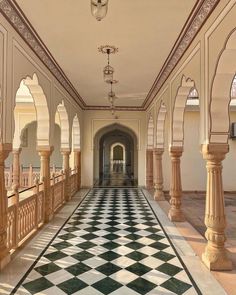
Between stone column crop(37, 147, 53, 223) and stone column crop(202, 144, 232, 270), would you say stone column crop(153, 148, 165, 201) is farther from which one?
stone column crop(202, 144, 232, 270)

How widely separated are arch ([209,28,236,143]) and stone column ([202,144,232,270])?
0.15 metres

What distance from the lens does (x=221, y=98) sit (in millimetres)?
3541

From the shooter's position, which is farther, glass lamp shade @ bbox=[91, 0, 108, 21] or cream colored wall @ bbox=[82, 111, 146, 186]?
cream colored wall @ bbox=[82, 111, 146, 186]

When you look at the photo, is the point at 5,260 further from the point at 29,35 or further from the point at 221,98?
the point at 221,98

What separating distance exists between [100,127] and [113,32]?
7.39 metres

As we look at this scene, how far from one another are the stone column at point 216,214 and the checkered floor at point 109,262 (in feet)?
1.43

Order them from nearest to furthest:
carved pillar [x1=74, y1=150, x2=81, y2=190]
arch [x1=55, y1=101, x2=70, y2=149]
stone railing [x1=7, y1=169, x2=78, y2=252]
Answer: stone railing [x1=7, y1=169, x2=78, y2=252]
arch [x1=55, y1=101, x2=70, y2=149]
carved pillar [x1=74, y1=150, x2=81, y2=190]

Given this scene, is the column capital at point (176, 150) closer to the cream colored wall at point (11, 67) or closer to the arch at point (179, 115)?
the arch at point (179, 115)

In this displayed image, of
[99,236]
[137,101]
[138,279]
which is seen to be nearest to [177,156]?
[99,236]

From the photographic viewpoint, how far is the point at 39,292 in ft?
9.56

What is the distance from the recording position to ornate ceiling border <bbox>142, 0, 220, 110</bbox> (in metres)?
3.37

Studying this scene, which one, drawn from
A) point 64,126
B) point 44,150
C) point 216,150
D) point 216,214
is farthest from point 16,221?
point 64,126

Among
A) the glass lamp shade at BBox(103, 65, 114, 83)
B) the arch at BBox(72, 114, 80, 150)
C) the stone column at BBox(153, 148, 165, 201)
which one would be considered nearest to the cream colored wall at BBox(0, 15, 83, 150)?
the glass lamp shade at BBox(103, 65, 114, 83)

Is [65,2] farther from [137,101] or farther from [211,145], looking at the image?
[137,101]
